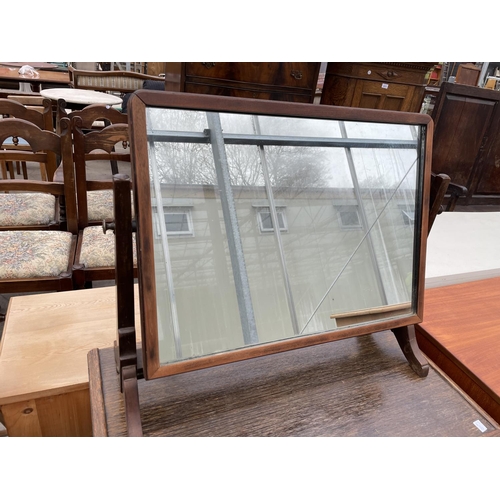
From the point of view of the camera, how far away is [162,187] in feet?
1.98

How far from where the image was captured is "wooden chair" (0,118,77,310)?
4.39ft

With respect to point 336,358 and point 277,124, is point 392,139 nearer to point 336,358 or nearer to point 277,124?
point 277,124

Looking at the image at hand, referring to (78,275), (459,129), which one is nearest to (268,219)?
(78,275)

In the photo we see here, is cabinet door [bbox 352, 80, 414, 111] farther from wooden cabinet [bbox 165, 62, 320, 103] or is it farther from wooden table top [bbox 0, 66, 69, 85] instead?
wooden table top [bbox 0, 66, 69, 85]

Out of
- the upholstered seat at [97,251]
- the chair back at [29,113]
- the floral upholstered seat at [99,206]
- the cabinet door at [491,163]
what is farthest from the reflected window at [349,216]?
the cabinet door at [491,163]

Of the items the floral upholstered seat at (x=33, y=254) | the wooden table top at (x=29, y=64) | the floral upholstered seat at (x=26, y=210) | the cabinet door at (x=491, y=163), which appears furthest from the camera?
the wooden table top at (x=29, y=64)

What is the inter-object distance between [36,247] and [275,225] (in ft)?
3.62

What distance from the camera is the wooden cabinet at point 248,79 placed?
73.7 inches

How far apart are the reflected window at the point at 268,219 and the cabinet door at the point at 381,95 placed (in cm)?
177

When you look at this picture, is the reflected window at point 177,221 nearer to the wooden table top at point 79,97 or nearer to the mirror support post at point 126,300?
the mirror support post at point 126,300

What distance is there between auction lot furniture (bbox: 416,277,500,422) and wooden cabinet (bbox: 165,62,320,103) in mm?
1337

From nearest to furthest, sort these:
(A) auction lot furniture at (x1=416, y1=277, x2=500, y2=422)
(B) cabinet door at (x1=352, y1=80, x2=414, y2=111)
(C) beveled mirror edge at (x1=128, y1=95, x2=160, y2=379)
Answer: (C) beveled mirror edge at (x1=128, y1=95, x2=160, y2=379)
(A) auction lot furniture at (x1=416, y1=277, x2=500, y2=422)
(B) cabinet door at (x1=352, y1=80, x2=414, y2=111)

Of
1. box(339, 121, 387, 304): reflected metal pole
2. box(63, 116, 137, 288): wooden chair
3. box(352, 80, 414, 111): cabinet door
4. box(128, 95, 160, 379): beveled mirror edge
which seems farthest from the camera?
box(352, 80, 414, 111): cabinet door

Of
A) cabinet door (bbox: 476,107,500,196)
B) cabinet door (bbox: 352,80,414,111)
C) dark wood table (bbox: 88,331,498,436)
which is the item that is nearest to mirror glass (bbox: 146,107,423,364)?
dark wood table (bbox: 88,331,498,436)
